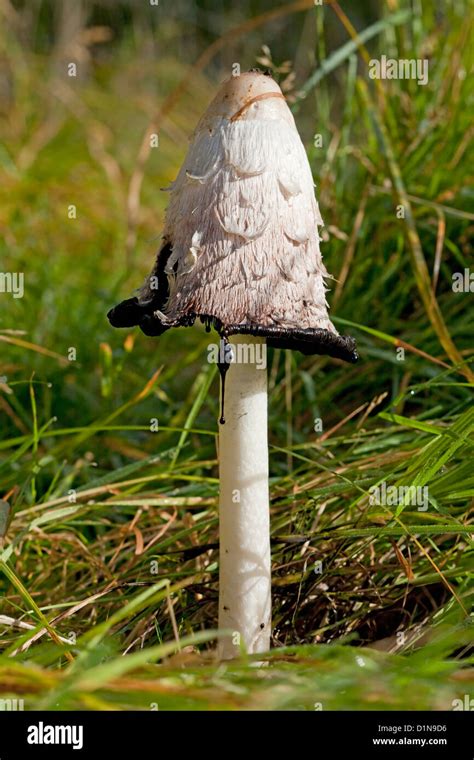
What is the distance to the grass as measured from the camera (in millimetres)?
1473

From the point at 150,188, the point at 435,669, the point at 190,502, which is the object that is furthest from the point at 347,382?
the point at 150,188

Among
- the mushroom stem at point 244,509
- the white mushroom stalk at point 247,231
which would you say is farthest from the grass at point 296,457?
the white mushroom stalk at point 247,231

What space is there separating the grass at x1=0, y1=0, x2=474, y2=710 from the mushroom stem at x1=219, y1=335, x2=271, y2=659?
0.09 m

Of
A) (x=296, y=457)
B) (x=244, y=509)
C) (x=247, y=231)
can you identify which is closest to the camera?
(x=247, y=231)

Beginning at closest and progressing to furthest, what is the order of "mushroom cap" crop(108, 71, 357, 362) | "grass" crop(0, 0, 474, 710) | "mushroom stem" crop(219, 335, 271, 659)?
"grass" crop(0, 0, 474, 710), "mushroom cap" crop(108, 71, 357, 362), "mushroom stem" crop(219, 335, 271, 659)

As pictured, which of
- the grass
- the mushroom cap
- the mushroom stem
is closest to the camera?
the grass

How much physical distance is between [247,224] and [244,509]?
0.63 metres

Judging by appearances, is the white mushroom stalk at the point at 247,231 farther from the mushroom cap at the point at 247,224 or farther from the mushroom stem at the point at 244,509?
the mushroom stem at the point at 244,509

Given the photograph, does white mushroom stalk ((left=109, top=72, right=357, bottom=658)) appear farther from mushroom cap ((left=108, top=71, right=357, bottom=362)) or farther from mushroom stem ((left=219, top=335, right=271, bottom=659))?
mushroom stem ((left=219, top=335, right=271, bottom=659))

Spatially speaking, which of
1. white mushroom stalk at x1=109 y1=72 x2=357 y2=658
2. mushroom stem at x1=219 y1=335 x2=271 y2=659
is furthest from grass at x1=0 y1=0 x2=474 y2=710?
white mushroom stalk at x1=109 y1=72 x2=357 y2=658

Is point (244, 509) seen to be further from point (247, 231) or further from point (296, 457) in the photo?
point (296, 457)

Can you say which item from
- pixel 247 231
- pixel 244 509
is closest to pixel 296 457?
pixel 244 509

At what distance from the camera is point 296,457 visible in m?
2.56

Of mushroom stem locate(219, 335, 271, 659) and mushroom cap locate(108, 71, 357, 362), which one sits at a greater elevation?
mushroom cap locate(108, 71, 357, 362)
